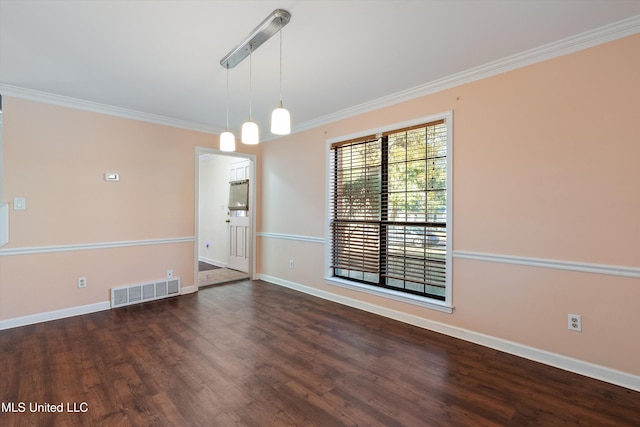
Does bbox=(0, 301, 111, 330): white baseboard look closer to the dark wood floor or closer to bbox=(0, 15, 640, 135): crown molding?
the dark wood floor

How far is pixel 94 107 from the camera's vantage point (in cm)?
371

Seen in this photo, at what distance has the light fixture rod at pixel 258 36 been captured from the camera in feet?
6.62

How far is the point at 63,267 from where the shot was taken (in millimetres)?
3551

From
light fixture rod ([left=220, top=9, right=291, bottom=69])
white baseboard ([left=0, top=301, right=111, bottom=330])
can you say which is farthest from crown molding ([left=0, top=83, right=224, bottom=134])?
white baseboard ([left=0, top=301, right=111, bottom=330])

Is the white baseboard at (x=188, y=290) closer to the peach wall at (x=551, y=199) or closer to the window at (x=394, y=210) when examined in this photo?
the window at (x=394, y=210)

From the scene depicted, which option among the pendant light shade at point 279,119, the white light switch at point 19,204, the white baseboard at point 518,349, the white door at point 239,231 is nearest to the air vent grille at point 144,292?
the white light switch at point 19,204

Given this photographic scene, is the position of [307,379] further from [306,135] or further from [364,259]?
[306,135]

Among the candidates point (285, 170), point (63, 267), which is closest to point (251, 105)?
point (285, 170)

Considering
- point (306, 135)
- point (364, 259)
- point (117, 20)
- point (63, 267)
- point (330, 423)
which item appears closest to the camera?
point (330, 423)

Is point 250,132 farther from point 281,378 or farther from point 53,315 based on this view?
point 53,315

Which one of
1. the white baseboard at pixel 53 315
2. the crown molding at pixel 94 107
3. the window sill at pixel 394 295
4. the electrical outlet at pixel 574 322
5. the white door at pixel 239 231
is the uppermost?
the crown molding at pixel 94 107

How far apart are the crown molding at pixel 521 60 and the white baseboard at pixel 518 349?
246 centimetres

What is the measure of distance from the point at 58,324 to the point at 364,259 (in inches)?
144

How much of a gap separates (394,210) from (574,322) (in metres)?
1.89
